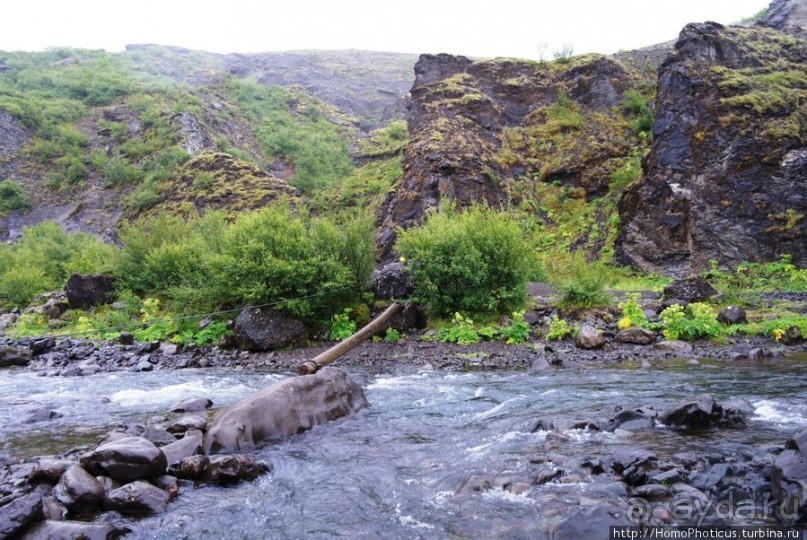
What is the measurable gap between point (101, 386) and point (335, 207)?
3723cm

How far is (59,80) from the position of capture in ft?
259

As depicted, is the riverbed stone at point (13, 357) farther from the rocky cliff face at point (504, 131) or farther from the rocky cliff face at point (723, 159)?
the rocky cliff face at point (723, 159)

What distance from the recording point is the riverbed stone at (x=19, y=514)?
4.46 m

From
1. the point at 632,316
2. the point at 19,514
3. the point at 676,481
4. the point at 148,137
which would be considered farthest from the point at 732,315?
the point at 148,137

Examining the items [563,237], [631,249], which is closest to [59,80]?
[563,237]

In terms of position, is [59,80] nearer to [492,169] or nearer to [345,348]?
[492,169]

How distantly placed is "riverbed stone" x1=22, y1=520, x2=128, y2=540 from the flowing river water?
0.32 metres

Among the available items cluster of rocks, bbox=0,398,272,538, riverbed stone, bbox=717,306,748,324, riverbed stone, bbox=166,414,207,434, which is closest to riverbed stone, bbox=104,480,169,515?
cluster of rocks, bbox=0,398,272,538

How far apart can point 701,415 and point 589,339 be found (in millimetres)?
7701

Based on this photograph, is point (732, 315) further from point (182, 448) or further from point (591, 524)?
point (182, 448)

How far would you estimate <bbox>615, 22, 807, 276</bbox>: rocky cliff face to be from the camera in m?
24.0

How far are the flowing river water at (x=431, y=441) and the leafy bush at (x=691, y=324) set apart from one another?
2.43 metres

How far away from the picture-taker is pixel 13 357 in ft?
56.1

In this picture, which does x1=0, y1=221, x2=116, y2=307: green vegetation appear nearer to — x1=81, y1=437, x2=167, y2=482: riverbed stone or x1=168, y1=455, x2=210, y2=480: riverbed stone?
x1=81, y1=437, x2=167, y2=482: riverbed stone
